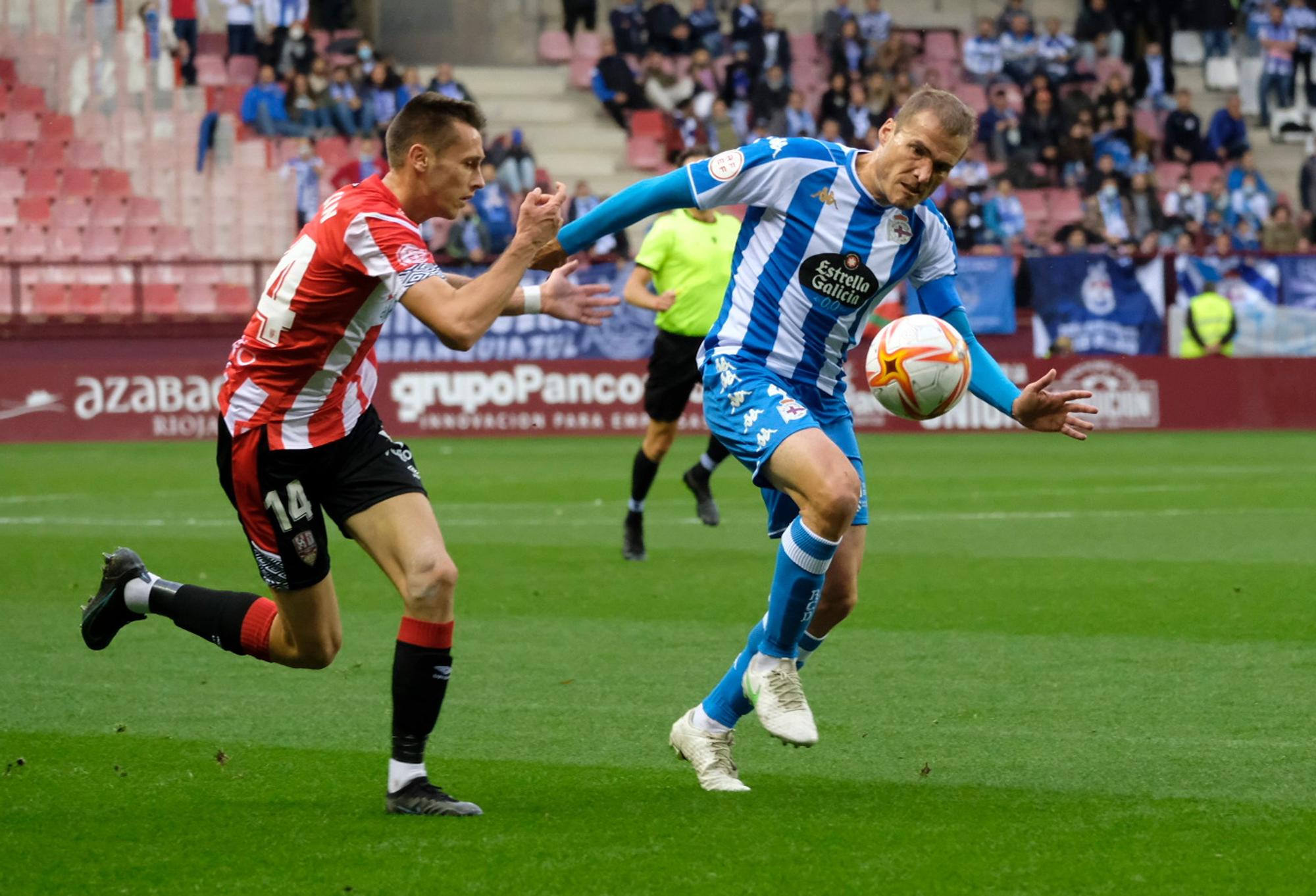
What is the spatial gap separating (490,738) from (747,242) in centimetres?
189

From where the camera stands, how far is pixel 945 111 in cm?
Result: 568

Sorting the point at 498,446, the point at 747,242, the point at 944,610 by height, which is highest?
the point at 747,242

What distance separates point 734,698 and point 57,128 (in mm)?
22666

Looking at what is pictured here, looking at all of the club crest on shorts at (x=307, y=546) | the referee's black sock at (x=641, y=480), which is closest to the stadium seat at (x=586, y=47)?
the referee's black sock at (x=641, y=480)

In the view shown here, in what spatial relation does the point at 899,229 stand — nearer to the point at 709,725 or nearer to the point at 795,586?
the point at 795,586

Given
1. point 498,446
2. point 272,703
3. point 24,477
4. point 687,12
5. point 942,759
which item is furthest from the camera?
point 687,12

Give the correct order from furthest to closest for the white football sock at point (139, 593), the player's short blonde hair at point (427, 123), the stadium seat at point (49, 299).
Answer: the stadium seat at point (49, 299), the white football sock at point (139, 593), the player's short blonde hair at point (427, 123)

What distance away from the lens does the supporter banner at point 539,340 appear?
2209 cm

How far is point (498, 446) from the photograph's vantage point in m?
20.8

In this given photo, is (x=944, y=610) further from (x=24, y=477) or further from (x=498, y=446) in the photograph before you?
(x=498, y=446)

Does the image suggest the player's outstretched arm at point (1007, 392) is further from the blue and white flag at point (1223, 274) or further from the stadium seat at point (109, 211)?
the stadium seat at point (109, 211)

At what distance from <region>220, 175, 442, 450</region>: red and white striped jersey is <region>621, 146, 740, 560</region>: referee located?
605cm

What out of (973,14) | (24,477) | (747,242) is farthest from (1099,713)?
(973,14)

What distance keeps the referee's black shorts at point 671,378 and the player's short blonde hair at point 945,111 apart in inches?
227
